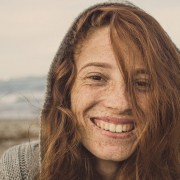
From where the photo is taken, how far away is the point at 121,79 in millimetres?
3191

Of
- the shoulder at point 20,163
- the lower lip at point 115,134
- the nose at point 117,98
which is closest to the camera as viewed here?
the nose at point 117,98

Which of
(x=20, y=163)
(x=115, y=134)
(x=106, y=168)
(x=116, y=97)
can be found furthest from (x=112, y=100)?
(x=20, y=163)

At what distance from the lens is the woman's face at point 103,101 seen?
3.20m

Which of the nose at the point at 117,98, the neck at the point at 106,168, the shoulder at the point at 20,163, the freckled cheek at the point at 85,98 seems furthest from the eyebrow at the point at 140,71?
the shoulder at the point at 20,163

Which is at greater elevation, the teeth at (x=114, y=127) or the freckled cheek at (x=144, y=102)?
the freckled cheek at (x=144, y=102)

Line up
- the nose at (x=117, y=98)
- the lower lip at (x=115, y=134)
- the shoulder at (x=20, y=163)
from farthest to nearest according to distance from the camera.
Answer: the shoulder at (x=20, y=163), the lower lip at (x=115, y=134), the nose at (x=117, y=98)

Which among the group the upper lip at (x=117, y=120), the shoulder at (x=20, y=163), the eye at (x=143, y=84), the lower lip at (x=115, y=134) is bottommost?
the shoulder at (x=20, y=163)

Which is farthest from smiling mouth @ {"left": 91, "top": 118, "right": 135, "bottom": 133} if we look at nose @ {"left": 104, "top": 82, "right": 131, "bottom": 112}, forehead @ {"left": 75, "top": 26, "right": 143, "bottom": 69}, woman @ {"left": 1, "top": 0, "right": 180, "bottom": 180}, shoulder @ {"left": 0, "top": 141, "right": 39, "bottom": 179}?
shoulder @ {"left": 0, "top": 141, "right": 39, "bottom": 179}

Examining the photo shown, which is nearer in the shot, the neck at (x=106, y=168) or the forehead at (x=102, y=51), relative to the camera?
the forehead at (x=102, y=51)

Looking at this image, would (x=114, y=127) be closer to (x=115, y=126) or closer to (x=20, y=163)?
(x=115, y=126)

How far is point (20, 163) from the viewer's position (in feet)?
11.9

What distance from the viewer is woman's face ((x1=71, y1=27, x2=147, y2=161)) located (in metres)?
3.20

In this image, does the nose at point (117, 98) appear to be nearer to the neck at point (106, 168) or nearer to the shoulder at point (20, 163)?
the neck at point (106, 168)

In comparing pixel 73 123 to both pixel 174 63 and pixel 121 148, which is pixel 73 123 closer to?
pixel 121 148
